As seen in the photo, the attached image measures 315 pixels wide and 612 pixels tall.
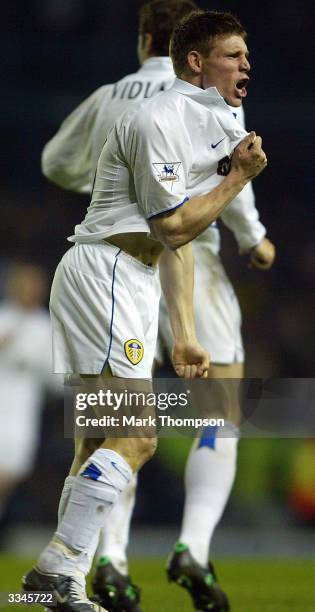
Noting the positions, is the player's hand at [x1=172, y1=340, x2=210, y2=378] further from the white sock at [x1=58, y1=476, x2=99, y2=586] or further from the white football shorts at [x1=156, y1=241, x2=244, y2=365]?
the white football shorts at [x1=156, y1=241, x2=244, y2=365]

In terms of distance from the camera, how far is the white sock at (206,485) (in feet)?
14.0

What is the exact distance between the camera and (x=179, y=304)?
12.1 feet

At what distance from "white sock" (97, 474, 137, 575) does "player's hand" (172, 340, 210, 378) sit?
2.45ft

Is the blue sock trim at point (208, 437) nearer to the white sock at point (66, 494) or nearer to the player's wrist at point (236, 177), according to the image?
the white sock at point (66, 494)

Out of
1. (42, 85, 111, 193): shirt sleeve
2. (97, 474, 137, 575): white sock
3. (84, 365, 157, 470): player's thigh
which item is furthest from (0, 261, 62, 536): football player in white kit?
(84, 365, 157, 470): player's thigh

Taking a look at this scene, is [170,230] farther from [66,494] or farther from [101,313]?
[66,494]

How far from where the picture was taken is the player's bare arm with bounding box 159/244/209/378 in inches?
139

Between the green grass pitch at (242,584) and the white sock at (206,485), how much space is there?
0.29 metres

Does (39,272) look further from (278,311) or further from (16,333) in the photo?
(278,311)

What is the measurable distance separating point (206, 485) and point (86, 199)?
5.53 meters

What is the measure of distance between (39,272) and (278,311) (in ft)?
7.15

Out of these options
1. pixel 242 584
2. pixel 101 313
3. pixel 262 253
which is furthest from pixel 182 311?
pixel 242 584

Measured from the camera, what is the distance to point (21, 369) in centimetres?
840

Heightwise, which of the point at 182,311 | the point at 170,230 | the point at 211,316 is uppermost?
the point at 170,230
